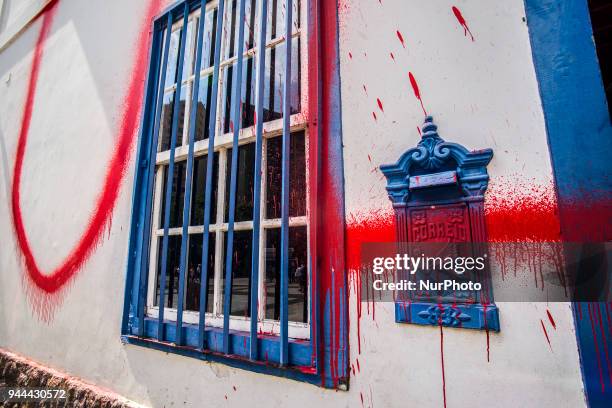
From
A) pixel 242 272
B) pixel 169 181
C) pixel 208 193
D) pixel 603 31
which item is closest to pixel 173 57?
pixel 169 181

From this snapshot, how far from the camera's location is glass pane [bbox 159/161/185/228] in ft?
7.07

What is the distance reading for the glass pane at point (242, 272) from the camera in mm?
1754

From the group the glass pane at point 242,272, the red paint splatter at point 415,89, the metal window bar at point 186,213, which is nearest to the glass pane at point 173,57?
the metal window bar at point 186,213

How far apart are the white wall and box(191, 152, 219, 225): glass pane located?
0.52 meters

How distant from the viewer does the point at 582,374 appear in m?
0.99

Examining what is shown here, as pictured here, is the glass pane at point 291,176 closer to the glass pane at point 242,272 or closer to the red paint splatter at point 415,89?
the glass pane at point 242,272

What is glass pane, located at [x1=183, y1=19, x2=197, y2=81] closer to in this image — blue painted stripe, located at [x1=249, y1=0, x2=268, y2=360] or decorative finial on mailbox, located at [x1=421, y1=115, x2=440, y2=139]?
blue painted stripe, located at [x1=249, y1=0, x2=268, y2=360]

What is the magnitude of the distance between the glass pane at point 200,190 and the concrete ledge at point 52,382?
1.14 m

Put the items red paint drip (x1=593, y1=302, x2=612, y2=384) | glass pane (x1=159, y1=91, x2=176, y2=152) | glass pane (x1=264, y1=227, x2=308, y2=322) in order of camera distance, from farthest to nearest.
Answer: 1. glass pane (x1=159, y1=91, x2=176, y2=152)
2. glass pane (x1=264, y1=227, x2=308, y2=322)
3. red paint drip (x1=593, y1=302, x2=612, y2=384)

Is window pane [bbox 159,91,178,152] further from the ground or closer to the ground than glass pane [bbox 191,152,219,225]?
further from the ground

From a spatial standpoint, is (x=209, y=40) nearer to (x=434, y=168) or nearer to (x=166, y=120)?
(x=166, y=120)

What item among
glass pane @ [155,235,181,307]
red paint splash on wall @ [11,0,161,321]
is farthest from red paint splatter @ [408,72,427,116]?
red paint splash on wall @ [11,0,161,321]

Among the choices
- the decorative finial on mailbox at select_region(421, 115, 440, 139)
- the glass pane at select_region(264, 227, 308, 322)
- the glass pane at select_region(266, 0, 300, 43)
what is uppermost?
the glass pane at select_region(266, 0, 300, 43)

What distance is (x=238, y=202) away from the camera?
1.87 meters
